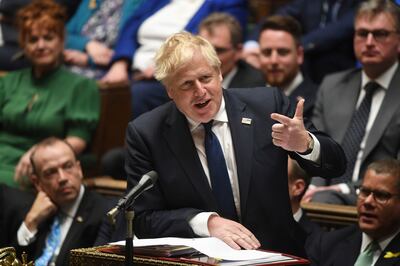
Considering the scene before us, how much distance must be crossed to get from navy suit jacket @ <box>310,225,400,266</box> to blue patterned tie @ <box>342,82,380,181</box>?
2.10ft

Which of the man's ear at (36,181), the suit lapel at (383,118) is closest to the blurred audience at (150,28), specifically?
the man's ear at (36,181)

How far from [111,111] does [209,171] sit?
235 centimetres

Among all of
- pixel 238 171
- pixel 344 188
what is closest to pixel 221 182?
pixel 238 171

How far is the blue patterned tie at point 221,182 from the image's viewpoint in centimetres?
285

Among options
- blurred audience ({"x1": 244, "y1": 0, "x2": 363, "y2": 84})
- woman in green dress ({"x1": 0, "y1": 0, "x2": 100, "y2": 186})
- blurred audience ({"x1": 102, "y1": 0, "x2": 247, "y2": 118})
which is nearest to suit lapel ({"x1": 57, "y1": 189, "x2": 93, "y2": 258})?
woman in green dress ({"x1": 0, "y1": 0, "x2": 100, "y2": 186})

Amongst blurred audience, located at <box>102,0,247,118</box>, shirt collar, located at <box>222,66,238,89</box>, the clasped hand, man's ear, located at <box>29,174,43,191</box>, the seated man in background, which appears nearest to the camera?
the clasped hand

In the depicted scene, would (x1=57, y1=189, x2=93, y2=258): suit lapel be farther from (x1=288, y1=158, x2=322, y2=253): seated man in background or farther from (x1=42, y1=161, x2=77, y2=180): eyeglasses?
(x1=288, y1=158, x2=322, y2=253): seated man in background

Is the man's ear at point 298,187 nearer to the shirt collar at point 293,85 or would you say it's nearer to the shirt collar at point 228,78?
the shirt collar at point 293,85

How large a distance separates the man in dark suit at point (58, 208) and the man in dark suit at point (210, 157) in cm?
118

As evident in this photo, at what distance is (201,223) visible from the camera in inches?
108

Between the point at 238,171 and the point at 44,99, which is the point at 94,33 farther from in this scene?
the point at 238,171

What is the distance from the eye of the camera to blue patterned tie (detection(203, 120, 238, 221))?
2.85 metres

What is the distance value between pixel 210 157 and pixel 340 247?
2.84 feet

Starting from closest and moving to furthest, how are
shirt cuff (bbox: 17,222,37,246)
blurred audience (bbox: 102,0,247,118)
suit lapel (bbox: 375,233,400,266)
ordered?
suit lapel (bbox: 375,233,400,266) → shirt cuff (bbox: 17,222,37,246) → blurred audience (bbox: 102,0,247,118)
